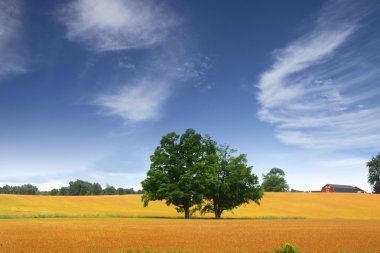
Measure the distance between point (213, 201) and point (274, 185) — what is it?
113105mm

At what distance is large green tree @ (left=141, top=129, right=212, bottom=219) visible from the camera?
5594 centimetres

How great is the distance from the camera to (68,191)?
185 m

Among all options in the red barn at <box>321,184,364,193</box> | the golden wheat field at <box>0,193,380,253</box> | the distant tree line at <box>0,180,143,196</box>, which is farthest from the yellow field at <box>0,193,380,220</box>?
the distant tree line at <box>0,180,143,196</box>

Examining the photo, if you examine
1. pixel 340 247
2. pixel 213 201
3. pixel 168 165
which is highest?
pixel 168 165

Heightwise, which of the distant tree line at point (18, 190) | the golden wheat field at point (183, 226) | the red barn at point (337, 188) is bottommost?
the golden wheat field at point (183, 226)

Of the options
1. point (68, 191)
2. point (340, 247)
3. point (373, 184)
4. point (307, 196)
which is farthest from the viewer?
point (68, 191)

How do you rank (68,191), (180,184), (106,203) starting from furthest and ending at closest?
(68,191) < (106,203) < (180,184)

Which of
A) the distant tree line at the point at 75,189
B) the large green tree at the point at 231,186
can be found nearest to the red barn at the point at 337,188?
the distant tree line at the point at 75,189

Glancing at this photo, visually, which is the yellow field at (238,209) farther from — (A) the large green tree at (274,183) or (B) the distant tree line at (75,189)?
(B) the distant tree line at (75,189)

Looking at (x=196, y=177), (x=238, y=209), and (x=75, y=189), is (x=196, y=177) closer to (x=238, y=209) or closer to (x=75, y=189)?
(x=238, y=209)

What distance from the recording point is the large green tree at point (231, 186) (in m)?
59.0

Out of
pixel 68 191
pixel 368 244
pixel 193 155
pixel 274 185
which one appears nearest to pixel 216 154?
pixel 193 155

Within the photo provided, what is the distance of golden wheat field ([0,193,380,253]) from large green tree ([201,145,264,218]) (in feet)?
21.7

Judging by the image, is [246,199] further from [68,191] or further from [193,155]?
[68,191]
